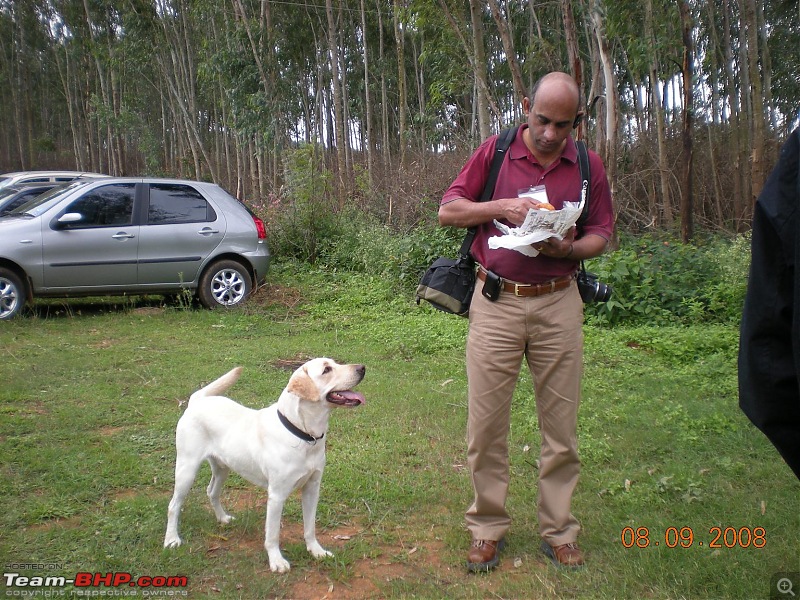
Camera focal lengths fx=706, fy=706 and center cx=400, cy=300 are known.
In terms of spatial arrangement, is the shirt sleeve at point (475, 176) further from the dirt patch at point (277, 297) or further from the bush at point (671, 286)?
the dirt patch at point (277, 297)

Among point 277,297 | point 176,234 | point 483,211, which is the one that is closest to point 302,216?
point 277,297

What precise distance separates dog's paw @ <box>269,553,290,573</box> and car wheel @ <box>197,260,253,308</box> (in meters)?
6.47

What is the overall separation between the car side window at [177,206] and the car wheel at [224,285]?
2.24ft

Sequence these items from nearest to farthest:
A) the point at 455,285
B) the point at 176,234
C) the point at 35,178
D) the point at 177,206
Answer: the point at 455,285 → the point at 176,234 → the point at 177,206 → the point at 35,178

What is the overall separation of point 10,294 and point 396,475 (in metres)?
6.31

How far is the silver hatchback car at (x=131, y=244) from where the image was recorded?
334 inches

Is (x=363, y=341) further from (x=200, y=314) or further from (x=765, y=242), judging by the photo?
(x=765, y=242)

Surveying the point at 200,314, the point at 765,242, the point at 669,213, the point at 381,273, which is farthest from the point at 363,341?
the point at 669,213

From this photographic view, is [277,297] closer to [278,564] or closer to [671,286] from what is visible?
[671,286]

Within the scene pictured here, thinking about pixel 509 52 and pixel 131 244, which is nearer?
pixel 131 244

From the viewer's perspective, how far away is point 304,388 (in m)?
3.12

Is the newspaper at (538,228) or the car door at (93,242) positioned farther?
the car door at (93,242)
